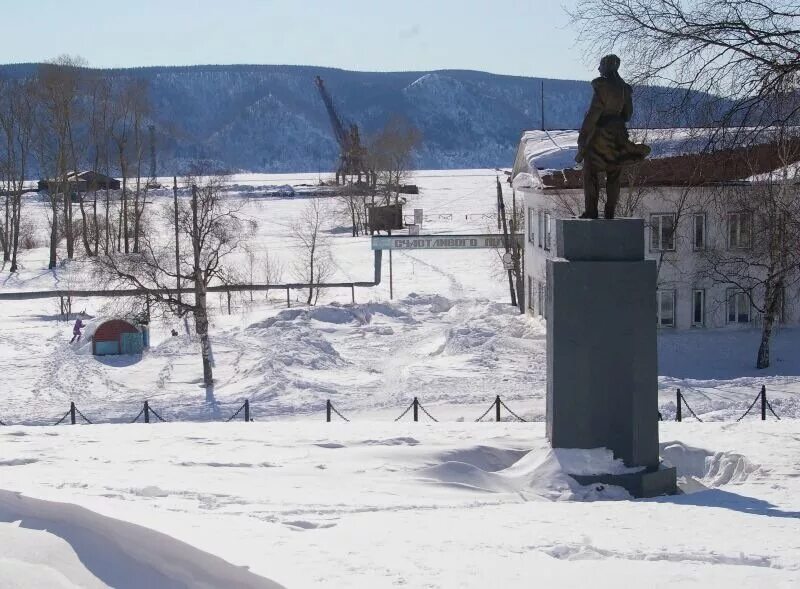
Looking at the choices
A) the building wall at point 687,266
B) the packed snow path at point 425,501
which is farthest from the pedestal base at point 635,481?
the building wall at point 687,266

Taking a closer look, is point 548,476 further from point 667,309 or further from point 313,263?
point 313,263

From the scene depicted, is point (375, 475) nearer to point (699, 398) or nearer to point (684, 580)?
point (684, 580)

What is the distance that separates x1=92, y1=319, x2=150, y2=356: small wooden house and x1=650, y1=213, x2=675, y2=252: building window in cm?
1566

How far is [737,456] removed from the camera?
11.8 metres

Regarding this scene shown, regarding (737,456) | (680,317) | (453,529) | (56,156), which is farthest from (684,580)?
(56,156)

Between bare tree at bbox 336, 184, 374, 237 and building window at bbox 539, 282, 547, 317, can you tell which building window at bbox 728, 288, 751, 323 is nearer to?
building window at bbox 539, 282, 547, 317

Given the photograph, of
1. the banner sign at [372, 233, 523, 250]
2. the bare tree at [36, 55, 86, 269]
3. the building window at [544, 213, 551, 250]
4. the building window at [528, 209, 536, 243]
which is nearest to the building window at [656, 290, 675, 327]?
the building window at [544, 213, 551, 250]

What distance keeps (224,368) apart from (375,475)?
18396 millimetres

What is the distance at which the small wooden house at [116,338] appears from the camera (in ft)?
99.4

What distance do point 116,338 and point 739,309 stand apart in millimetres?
18696

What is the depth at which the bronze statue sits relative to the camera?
37.1 ft

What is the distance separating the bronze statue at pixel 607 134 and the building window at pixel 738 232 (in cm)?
2072

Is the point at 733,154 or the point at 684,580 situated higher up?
the point at 733,154

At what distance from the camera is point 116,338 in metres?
30.4
